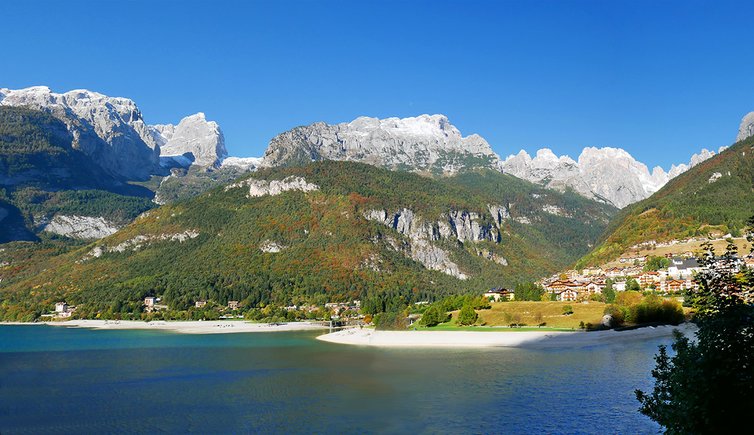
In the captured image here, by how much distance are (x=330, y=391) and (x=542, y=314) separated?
3121 inches

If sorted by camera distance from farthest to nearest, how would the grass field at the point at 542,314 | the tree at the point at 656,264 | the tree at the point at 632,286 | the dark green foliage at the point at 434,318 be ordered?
1. the tree at the point at 656,264
2. the tree at the point at 632,286
3. the dark green foliage at the point at 434,318
4. the grass field at the point at 542,314

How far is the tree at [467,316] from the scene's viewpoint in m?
128

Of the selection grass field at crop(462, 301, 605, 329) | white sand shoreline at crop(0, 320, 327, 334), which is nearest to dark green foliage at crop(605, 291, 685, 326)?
grass field at crop(462, 301, 605, 329)

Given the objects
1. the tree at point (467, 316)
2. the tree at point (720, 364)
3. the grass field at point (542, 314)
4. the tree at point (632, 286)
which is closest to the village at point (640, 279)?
the tree at point (632, 286)

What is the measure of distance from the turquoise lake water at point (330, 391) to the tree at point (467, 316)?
3312 centimetres

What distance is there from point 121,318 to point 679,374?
200 metres

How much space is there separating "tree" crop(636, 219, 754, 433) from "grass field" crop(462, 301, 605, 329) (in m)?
99.3

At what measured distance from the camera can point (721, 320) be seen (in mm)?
17484

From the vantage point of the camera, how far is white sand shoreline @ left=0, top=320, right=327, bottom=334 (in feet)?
516

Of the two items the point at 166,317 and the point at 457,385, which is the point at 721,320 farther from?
the point at 166,317

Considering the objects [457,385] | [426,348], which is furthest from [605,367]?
[426,348]

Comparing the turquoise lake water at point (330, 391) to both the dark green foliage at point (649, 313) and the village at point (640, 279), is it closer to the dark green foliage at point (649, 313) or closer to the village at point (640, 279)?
the dark green foliage at point (649, 313)

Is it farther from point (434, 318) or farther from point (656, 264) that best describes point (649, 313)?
point (656, 264)

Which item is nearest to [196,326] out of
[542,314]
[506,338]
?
[542,314]
